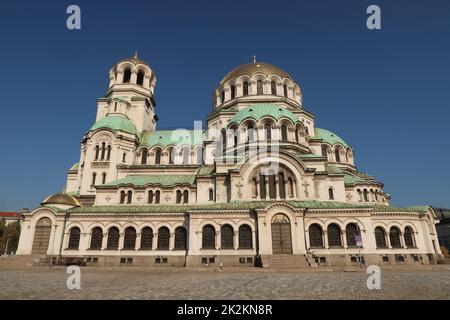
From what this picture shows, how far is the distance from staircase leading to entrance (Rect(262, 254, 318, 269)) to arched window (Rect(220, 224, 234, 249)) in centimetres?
412

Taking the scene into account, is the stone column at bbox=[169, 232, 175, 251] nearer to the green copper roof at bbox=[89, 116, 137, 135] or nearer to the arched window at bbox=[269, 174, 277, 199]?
the arched window at bbox=[269, 174, 277, 199]

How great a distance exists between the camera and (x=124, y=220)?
104 ft

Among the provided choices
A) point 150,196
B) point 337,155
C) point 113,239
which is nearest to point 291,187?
point 337,155

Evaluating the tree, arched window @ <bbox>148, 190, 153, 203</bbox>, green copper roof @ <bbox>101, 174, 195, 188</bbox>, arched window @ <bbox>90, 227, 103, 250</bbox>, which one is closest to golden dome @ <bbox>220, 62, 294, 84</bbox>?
green copper roof @ <bbox>101, 174, 195, 188</bbox>

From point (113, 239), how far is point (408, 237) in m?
31.3

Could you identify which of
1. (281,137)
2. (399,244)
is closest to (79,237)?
(281,137)

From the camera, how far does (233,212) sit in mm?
29234

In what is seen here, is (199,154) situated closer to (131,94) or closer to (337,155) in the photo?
(131,94)

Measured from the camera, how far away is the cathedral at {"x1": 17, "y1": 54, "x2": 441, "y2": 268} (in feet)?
92.7

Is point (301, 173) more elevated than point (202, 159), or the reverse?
point (202, 159)
